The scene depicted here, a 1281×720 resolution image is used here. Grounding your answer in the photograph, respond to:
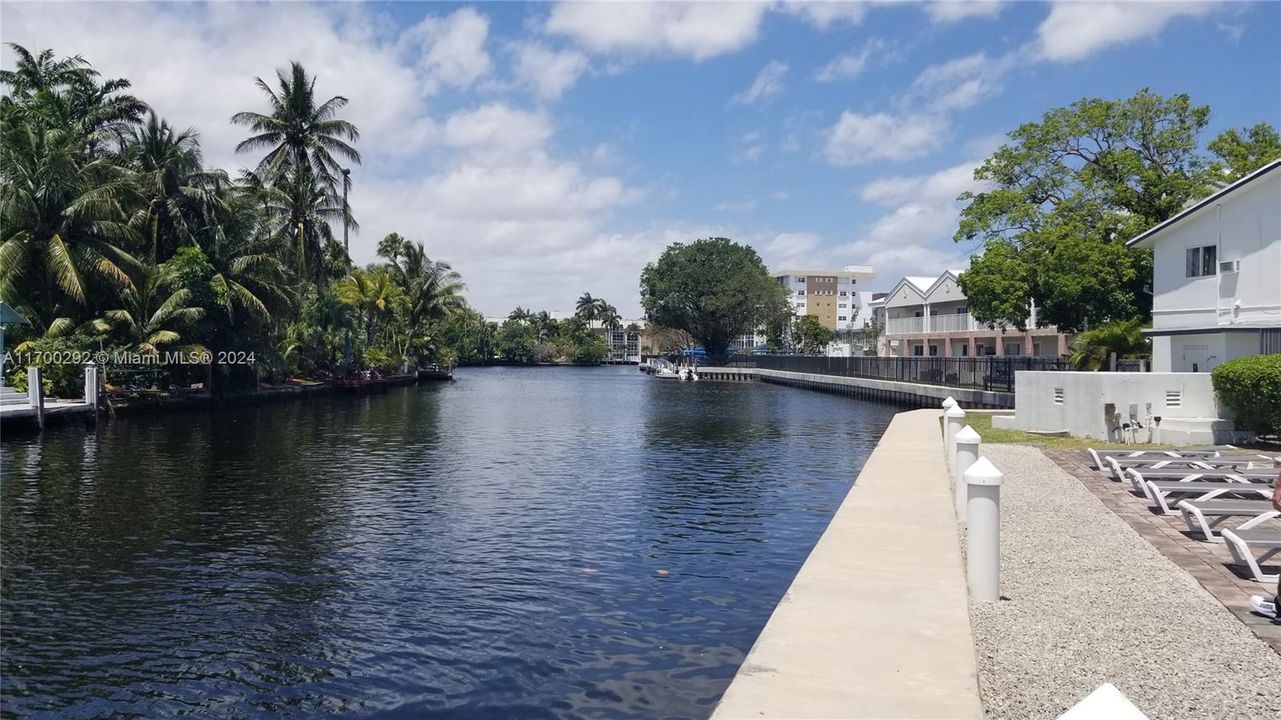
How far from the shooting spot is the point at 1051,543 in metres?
11.3

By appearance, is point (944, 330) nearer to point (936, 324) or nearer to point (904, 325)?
point (936, 324)

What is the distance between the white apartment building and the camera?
81.1 ft

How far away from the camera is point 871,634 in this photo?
7.40 metres

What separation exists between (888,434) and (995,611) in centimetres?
1656

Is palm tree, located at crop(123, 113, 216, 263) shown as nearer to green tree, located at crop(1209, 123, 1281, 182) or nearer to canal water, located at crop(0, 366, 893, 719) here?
canal water, located at crop(0, 366, 893, 719)

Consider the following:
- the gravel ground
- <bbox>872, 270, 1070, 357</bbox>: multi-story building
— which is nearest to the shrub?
the gravel ground

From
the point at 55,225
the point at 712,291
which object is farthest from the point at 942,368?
the point at 712,291

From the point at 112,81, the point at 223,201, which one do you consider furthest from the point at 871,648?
the point at 112,81

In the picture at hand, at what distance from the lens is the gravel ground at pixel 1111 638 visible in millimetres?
6258

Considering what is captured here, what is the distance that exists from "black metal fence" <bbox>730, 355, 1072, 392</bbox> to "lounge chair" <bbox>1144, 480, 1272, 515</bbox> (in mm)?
21817

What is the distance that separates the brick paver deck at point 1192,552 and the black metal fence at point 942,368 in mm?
21370

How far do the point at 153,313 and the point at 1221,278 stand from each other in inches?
1671

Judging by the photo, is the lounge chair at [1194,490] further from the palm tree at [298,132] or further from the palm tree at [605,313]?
the palm tree at [605,313]

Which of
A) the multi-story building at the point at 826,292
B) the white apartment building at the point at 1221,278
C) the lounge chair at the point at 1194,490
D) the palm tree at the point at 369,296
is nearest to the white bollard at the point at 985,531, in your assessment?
the lounge chair at the point at 1194,490
